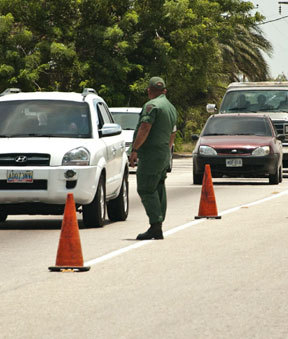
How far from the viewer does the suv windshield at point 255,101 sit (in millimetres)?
29828

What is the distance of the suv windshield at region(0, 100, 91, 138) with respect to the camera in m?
14.6

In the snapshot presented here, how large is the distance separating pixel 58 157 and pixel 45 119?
1.14 metres

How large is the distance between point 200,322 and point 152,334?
0.52m

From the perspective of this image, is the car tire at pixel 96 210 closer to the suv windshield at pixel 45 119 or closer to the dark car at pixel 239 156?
the suv windshield at pixel 45 119

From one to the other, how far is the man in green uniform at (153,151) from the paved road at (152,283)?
0.34 m

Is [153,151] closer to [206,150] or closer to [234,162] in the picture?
[234,162]

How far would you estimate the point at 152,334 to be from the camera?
706cm

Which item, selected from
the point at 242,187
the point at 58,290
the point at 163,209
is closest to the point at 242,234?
the point at 163,209

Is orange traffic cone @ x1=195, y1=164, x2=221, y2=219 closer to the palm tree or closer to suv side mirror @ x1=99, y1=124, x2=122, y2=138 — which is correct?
suv side mirror @ x1=99, y1=124, x2=122, y2=138

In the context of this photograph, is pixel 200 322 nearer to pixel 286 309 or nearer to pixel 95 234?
pixel 286 309

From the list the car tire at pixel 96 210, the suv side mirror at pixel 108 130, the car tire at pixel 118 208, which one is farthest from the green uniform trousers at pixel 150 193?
the car tire at pixel 118 208

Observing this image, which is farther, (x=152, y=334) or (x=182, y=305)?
(x=182, y=305)

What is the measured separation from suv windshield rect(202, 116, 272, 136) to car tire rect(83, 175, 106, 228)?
11.9 meters

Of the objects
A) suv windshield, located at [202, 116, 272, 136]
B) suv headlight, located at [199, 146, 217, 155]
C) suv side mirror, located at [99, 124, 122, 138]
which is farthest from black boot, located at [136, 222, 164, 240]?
suv windshield, located at [202, 116, 272, 136]
